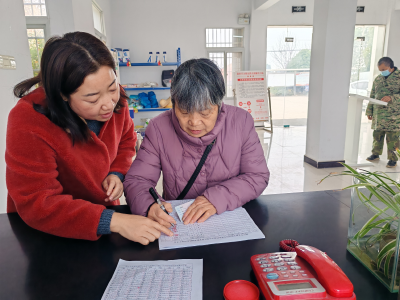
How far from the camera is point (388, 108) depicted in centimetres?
390

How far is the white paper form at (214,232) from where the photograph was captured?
823 millimetres

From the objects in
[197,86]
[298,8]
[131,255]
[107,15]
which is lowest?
[131,255]

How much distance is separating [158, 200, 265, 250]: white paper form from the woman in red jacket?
4 cm

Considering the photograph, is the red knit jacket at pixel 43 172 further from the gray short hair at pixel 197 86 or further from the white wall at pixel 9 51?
the white wall at pixel 9 51

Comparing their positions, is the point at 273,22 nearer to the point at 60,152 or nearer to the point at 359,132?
the point at 359,132

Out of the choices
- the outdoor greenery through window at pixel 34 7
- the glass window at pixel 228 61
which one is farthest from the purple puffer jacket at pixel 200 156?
the glass window at pixel 228 61

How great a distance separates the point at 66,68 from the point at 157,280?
2.19 feet

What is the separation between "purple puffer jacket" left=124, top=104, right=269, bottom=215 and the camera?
116cm

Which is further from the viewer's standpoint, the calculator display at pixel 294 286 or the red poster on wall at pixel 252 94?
the red poster on wall at pixel 252 94

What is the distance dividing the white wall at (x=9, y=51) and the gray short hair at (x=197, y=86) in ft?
4.59

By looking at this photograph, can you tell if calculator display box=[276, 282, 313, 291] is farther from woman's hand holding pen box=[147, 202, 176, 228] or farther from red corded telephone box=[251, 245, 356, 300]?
woman's hand holding pen box=[147, 202, 176, 228]

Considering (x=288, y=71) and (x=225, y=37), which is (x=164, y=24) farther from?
(x=288, y=71)

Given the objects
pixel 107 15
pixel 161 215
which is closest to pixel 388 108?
pixel 161 215

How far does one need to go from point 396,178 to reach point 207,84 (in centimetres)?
62
